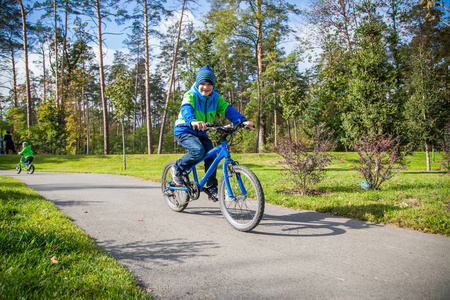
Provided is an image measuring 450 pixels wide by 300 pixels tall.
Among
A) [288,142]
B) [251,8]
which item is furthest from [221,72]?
[288,142]

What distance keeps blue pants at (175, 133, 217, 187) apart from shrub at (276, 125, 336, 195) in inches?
90.3

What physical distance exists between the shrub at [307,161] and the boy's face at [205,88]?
8.42 ft

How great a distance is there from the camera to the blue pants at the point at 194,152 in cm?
402

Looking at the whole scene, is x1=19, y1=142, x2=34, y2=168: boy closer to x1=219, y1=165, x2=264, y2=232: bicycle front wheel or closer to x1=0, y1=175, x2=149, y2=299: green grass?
x1=0, y1=175, x2=149, y2=299: green grass

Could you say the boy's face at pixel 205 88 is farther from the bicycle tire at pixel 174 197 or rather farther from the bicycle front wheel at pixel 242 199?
the bicycle tire at pixel 174 197

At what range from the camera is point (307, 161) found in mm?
5746

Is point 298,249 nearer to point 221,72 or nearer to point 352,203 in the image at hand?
point 352,203

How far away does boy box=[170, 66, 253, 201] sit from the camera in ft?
13.2

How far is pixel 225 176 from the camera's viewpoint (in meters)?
3.69

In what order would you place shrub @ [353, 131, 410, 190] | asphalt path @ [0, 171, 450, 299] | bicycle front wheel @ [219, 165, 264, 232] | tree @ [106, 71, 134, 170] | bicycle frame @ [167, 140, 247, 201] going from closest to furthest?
asphalt path @ [0, 171, 450, 299]
bicycle front wheel @ [219, 165, 264, 232]
bicycle frame @ [167, 140, 247, 201]
shrub @ [353, 131, 410, 190]
tree @ [106, 71, 134, 170]

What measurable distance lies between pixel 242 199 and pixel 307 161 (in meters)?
2.71

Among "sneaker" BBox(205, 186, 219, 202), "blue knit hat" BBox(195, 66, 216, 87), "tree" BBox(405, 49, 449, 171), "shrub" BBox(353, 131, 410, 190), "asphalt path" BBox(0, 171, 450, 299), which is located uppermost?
"tree" BBox(405, 49, 449, 171)

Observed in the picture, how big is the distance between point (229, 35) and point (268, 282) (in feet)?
99.1

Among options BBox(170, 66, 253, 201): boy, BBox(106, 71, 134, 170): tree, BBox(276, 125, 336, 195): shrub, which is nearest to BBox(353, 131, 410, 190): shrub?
BBox(276, 125, 336, 195): shrub
